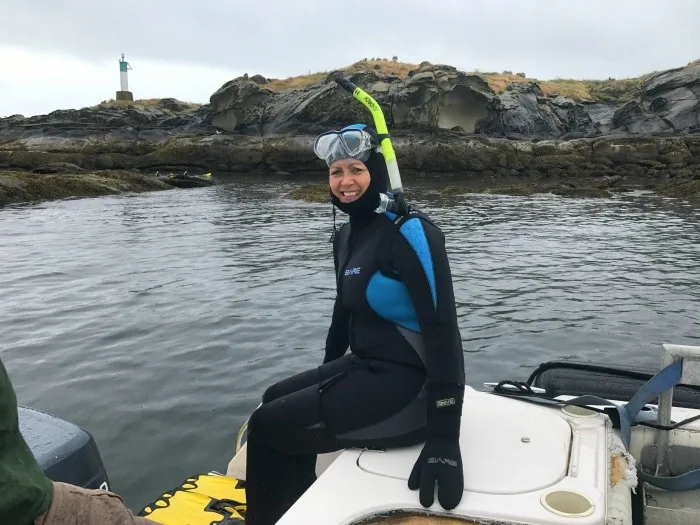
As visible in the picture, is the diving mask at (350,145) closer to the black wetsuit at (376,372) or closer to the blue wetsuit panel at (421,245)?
the black wetsuit at (376,372)

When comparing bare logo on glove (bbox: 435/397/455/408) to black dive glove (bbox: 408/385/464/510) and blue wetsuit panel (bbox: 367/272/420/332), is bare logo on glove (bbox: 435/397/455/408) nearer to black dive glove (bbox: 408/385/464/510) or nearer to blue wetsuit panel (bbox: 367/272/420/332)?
black dive glove (bbox: 408/385/464/510)

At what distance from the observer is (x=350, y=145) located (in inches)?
120

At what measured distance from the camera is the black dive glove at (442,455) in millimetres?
2289

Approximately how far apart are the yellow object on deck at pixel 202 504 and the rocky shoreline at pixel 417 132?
100 feet

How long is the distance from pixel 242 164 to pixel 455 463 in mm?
38769

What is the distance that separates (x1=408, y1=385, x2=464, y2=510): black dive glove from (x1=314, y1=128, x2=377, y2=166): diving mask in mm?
1186

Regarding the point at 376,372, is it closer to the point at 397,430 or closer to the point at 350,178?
the point at 397,430

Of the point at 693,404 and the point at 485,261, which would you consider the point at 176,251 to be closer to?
the point at 485,261

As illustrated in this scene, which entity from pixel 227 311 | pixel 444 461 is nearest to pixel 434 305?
pixel 444 461

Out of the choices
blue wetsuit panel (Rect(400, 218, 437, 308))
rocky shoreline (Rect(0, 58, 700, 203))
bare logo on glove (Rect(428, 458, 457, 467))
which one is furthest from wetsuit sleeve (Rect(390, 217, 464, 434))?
rocky shoreline (Rect(0, 58, 700, 203))

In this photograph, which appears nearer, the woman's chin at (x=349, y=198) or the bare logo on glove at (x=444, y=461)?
the bare logo on glove at (x=444, y=461)

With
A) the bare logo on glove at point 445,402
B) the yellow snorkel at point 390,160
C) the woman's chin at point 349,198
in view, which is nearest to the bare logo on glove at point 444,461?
the bare logo on glove at point 445,402

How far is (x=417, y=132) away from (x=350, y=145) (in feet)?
127

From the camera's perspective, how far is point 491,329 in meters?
7.81
